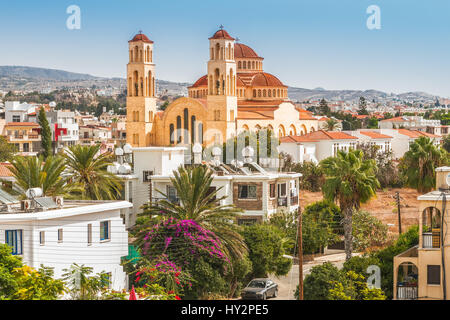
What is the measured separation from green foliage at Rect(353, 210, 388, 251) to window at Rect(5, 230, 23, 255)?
38.5 ft

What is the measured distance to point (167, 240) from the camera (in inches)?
539

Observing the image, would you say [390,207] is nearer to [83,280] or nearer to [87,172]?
[87,172]

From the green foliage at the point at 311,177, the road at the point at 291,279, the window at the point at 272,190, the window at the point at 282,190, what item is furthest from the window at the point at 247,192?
the green foliage at the point at 311,177

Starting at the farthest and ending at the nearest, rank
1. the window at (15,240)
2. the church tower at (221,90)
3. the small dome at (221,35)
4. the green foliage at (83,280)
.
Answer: the church tower at (221,90) < the small dome at (221,35) < the window at (15,240) < the green foliage at (83,280)

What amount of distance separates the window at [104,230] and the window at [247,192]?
7.24m

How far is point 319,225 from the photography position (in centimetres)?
2150

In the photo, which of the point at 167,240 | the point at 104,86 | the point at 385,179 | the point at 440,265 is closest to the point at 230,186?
the point at 167,240

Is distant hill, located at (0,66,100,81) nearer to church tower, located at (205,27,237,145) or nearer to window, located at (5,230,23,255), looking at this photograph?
church tower, located at (205,27,237,145)

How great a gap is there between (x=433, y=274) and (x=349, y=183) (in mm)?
5872

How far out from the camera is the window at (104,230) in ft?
43.7

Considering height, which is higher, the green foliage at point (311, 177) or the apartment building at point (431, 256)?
the green foliage at point (311, 177)

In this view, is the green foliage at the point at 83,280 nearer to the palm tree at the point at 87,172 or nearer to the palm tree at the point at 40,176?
the palm tree at the point at 40,176

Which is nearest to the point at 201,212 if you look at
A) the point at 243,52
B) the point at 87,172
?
the point at 87,172

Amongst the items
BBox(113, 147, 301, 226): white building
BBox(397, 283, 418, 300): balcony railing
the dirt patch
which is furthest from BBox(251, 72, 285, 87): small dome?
BBox(397, 283, 418, 300): balcony railing
